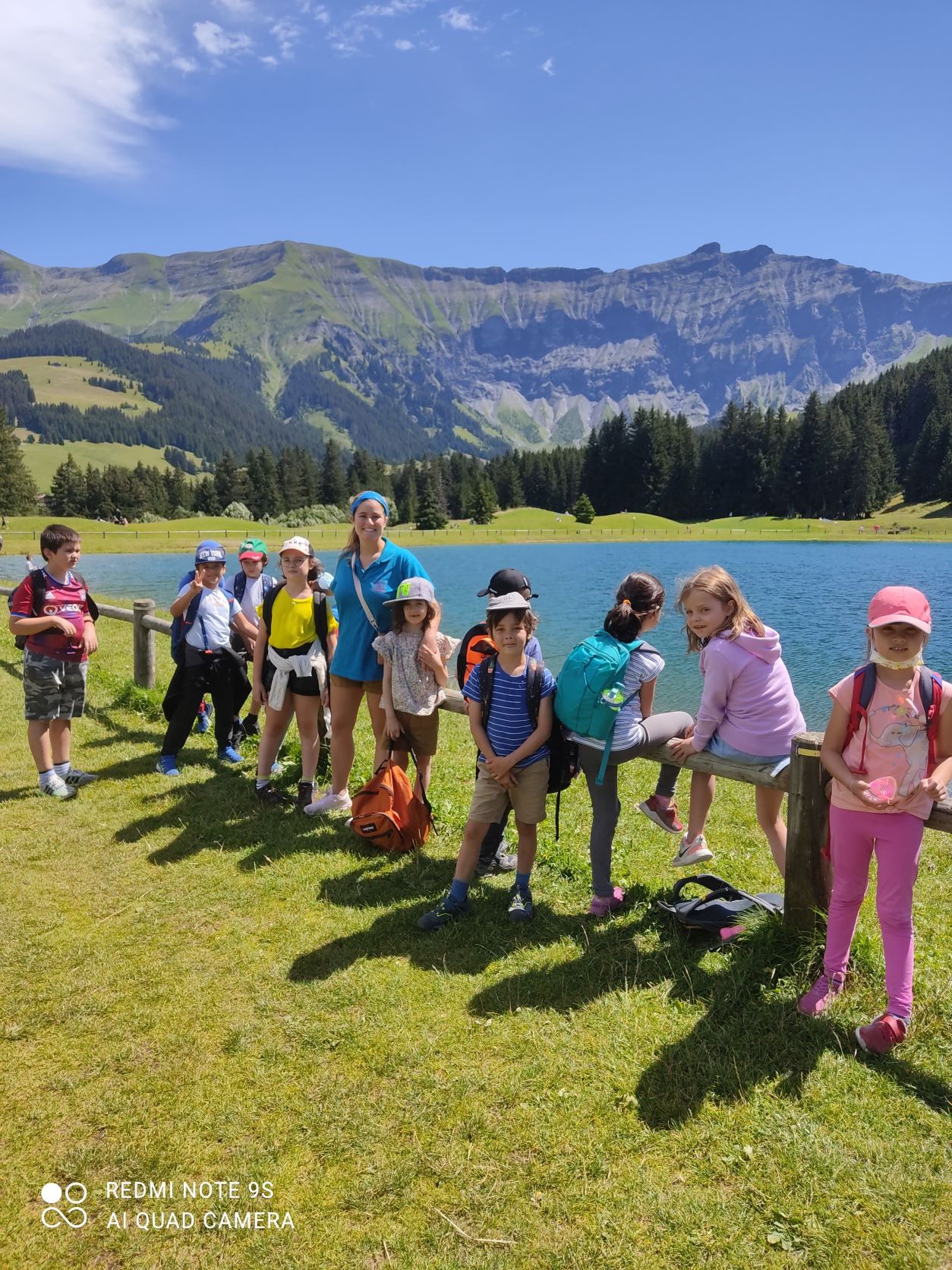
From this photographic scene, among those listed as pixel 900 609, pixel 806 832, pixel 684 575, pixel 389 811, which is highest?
A: pixel 900 609

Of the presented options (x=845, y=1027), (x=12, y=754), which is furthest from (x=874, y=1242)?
(x=12, y=754)

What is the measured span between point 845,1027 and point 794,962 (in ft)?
1.67

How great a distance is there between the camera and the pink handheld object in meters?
3.75

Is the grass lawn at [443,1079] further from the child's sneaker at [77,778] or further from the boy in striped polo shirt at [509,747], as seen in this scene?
the child's sneaker at [77,778]

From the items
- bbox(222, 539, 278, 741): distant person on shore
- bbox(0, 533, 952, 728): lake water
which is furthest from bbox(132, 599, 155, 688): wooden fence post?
bbox(0, 533, 952, 728): lake water

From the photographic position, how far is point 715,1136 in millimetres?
3309

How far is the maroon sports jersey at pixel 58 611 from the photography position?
7.26 metres

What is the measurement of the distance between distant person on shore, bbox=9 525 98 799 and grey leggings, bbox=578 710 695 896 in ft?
18.1

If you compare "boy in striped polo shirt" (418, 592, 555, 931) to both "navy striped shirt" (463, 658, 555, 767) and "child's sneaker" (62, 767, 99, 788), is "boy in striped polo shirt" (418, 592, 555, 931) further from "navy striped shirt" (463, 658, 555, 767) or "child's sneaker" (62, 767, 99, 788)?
"child's sneaker" (62, 767, 99, 788)

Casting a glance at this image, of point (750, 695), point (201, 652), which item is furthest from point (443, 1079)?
point (201, 652)

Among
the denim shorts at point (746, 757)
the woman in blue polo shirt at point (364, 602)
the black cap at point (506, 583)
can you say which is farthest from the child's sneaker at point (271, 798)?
the denim shorts at point (746, 757)

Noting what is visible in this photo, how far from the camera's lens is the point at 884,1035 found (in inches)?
148

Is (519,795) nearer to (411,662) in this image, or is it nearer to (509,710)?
(509,710)

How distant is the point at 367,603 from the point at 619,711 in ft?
8.42
